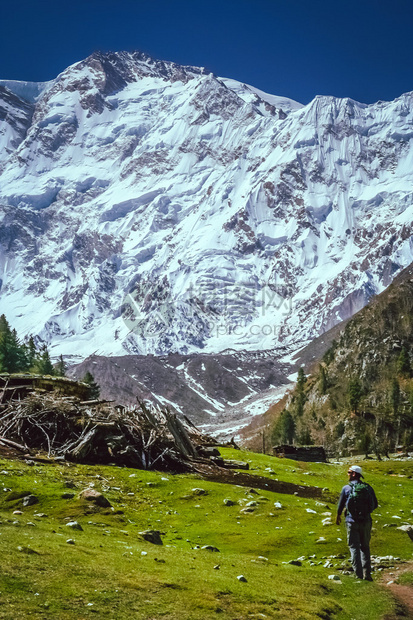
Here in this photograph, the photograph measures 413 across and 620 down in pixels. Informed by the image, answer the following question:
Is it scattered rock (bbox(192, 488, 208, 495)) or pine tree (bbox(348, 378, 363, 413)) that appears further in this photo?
Result: pine tree (bbox(348, 378, 363, 413))

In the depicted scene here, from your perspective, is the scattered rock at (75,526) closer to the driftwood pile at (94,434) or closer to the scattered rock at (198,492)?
the scattered rock at (198,492)

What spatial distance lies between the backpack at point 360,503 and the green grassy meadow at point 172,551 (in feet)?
5.56

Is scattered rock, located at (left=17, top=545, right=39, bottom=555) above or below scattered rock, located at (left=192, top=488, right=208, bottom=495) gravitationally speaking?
above

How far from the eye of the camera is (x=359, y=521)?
60.6 feet

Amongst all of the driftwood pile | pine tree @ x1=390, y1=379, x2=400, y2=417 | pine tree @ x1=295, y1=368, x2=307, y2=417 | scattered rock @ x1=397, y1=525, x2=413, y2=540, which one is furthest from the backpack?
pine tree @ x1=295, y1=368, x2=307, y2=417

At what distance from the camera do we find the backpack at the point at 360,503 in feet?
60.8

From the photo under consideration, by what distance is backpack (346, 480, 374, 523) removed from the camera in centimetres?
1855

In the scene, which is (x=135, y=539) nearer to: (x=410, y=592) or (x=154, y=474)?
(x=410, y=592)

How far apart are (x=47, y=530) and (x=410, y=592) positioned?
9350 millimetres

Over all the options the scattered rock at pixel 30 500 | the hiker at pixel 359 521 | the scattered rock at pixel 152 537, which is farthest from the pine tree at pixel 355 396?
the scattered rock at pixel 152 537

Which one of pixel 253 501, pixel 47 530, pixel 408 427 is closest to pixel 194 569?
pixel 47 530

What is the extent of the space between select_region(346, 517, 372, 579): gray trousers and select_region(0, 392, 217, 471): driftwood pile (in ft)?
54.3

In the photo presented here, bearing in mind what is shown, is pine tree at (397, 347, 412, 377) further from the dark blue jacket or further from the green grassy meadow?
the dark blue jacket

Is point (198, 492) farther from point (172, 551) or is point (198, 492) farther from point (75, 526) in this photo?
point (172, 551)
